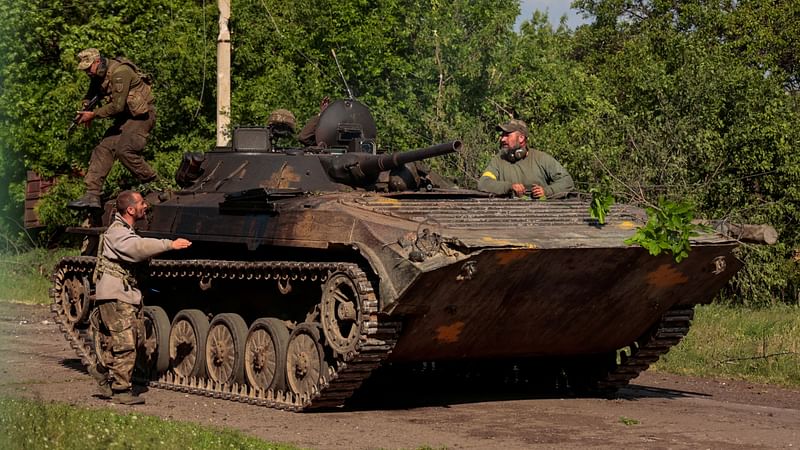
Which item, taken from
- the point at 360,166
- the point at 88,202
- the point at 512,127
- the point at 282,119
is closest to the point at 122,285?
the point at 360,166

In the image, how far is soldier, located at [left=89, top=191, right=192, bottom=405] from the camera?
43.7 ft

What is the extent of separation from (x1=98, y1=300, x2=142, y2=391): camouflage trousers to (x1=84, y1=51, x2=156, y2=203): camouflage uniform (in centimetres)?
332

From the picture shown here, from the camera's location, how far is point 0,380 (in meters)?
15.2

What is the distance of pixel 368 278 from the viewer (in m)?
12.5

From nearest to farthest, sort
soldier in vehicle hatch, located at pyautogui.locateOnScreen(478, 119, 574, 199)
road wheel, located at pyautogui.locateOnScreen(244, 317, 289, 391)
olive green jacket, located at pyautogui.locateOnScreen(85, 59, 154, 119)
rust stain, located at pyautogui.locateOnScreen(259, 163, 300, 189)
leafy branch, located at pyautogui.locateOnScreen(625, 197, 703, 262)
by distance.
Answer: leafy branch, located at pyautogui.locateOnScreen(625, 197, 703, 262)
road wheel, located at pyautogui.locateOnScreen(244, 317, 289, 391)
soldier in vehicle hatch, located at pyautogui.locateOnScreen(478, 119, 574, 199)
rust stain, located at pyautogui.locateOnScreen(259, 163, 300, 189)
olive green jacket, located at pyautogui.locateOnScreen(85, 59, 154, 119)

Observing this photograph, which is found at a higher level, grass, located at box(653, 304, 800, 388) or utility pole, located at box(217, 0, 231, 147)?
utility pole, located at box(217, 0, 231, 147)

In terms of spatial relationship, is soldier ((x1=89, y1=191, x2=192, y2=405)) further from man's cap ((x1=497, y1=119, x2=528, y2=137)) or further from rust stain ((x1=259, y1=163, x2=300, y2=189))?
man's cap ((x1=497, y1=119, x2=528, y2=137))

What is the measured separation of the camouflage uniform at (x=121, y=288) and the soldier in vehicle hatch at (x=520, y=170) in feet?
10.9

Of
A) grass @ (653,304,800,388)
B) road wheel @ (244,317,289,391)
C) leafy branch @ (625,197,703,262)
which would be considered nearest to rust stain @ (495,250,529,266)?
leafy branch @ (625,197,703,262)

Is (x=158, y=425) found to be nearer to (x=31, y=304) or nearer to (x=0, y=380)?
(x=0, y=380)

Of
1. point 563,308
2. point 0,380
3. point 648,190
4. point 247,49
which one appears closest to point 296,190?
point 563,308

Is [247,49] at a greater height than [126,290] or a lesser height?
greater

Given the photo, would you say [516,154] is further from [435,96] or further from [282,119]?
[435,96]

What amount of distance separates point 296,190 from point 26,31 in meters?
16.6
